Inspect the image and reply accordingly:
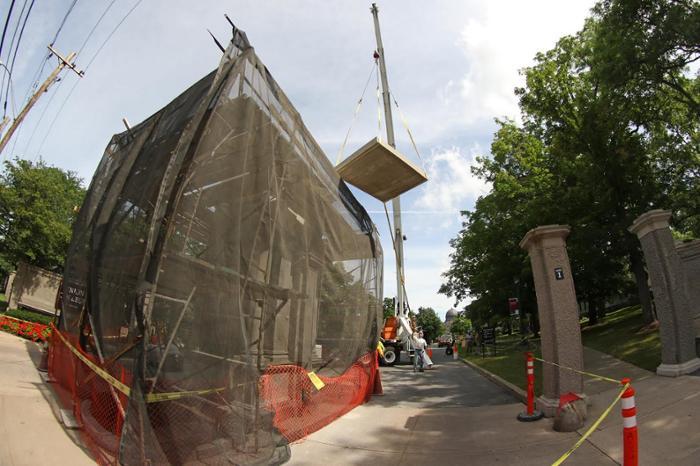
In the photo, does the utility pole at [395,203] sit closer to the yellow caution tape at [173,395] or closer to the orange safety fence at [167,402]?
the orange safety fence at [167,402]

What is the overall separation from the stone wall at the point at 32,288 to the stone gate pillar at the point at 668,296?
20.7 meters

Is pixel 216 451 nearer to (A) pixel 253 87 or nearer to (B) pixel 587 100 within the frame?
(A) pixel 253 87

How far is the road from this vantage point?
496cm

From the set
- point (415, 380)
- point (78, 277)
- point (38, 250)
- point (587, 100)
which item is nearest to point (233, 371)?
point (78, 277)

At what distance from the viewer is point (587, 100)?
1814 cm

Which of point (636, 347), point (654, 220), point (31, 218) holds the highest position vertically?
point (31, 218)

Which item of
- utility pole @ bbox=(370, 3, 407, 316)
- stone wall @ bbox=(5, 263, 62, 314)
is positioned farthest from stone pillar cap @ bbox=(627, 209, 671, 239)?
stone wall @ bbox=(5, 263, 62, 314)

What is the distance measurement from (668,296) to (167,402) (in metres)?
8.88

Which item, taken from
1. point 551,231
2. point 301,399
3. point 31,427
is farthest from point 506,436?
point 31,427

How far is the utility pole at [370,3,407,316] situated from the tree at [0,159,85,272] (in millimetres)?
19047

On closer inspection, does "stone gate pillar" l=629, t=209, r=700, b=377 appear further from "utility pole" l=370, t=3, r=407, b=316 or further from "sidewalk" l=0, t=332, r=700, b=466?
"utility pole" l=370, t=3, r=407, b=316

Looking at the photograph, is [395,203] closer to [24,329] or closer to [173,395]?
[173,395]

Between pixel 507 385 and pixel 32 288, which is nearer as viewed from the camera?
pixel 507 385

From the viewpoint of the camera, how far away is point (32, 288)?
1744 centimetres
